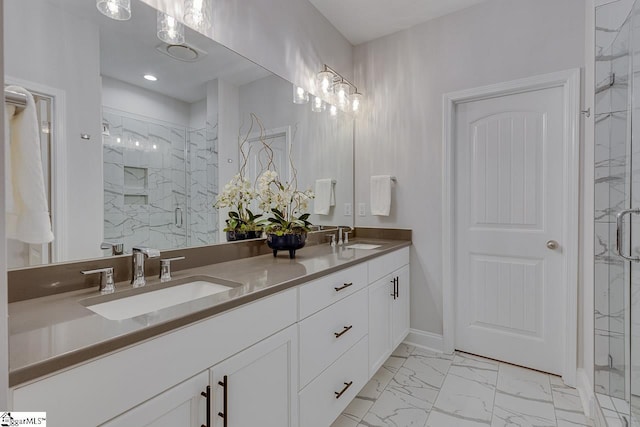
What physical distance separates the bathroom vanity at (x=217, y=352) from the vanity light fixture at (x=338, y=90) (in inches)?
54.2

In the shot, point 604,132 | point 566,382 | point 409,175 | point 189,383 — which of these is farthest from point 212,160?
point 566,382

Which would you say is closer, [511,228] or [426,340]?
[511,228]

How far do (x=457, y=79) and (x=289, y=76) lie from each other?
4.11 feet

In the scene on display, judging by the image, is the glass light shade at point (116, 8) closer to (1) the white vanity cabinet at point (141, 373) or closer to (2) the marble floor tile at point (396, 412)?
(1) the white vanity cabinet at point (141, 373)

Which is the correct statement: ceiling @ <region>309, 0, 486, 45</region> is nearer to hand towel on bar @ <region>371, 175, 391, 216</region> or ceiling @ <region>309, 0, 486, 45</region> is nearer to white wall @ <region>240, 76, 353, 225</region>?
white wall @ <region>240, 76, 353, 225</region>

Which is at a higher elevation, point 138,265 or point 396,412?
point 138,265

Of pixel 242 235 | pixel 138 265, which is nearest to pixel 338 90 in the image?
pixel 242 235

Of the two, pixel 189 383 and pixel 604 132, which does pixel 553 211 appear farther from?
pixel 189 383

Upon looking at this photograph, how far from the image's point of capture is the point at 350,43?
9.34 feet

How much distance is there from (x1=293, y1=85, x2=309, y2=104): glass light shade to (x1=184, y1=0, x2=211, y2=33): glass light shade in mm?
749

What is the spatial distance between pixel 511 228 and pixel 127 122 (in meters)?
2.38

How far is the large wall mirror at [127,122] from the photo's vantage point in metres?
1.06

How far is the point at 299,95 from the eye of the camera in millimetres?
2256

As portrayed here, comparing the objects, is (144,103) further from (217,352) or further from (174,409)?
(174,409)
